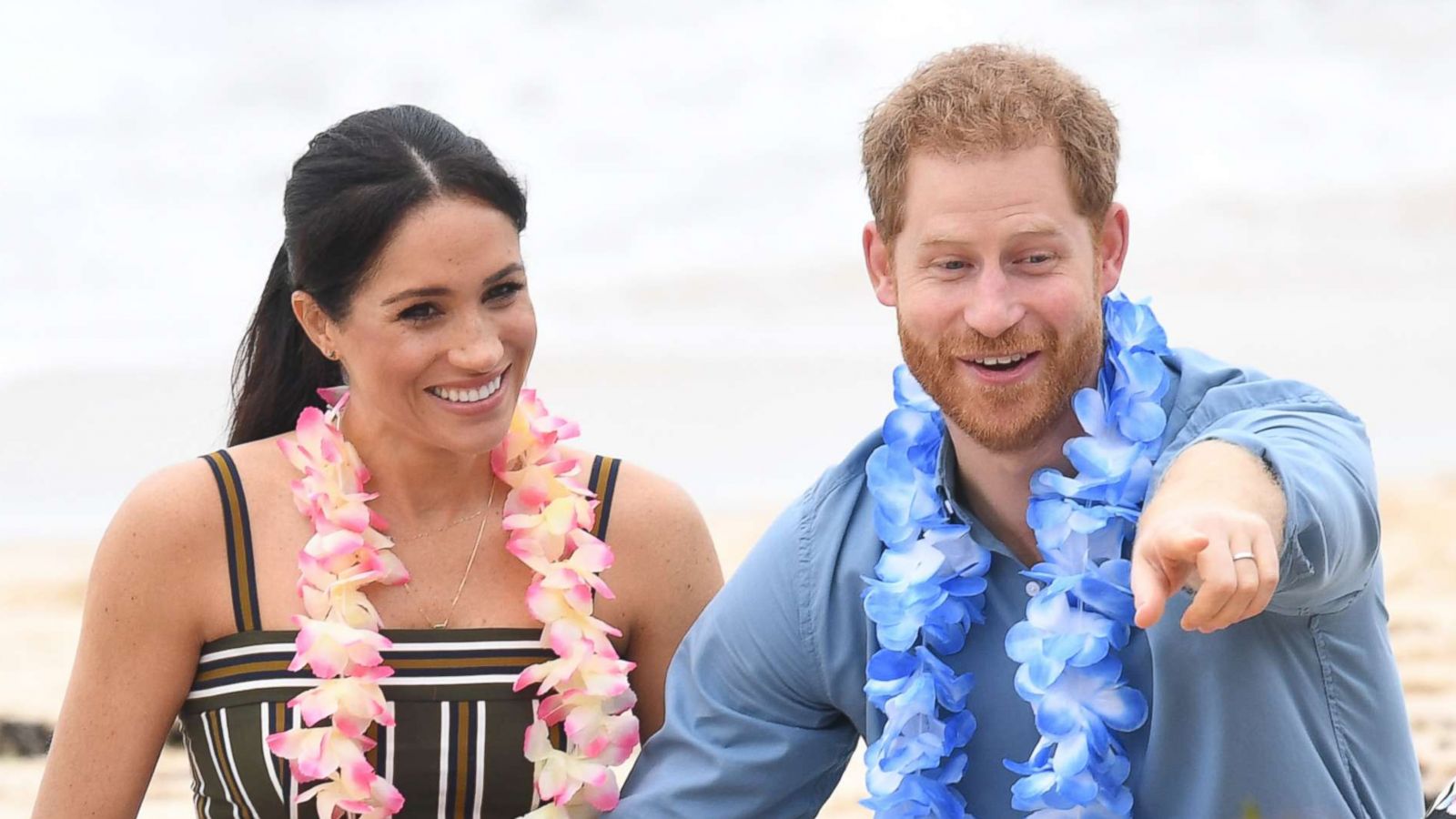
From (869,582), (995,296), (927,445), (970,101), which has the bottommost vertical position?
(869,582)

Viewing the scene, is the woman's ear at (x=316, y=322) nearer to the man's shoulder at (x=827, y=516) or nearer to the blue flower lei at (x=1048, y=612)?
the man's shoulder at (x=827, y=516)

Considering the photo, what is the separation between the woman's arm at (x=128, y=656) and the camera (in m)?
3.20

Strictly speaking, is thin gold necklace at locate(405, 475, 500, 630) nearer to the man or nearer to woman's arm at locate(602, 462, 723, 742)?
woman's arm at locate(602, 462, 723, 742)

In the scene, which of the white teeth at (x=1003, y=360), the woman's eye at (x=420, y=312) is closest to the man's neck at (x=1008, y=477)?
the white teeth at (x=1003, y=360)

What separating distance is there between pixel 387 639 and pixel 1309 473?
5.26ft

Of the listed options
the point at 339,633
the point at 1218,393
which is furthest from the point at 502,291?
the point at 1218,393

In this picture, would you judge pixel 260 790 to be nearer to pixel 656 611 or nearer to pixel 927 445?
pixel 656 611

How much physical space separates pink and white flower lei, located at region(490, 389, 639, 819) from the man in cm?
14

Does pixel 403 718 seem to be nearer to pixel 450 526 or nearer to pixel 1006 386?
pixel 450 526

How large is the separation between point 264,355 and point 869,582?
1327 millimetres

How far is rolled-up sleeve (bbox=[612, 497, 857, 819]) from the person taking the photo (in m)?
2.96

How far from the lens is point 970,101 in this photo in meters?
2.76

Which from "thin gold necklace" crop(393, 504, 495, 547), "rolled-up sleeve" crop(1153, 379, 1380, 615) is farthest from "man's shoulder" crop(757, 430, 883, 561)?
"thin gold necklace" crop(393, 504, 495, 547)

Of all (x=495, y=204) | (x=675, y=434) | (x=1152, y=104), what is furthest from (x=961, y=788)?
(x=1152, y=104)
